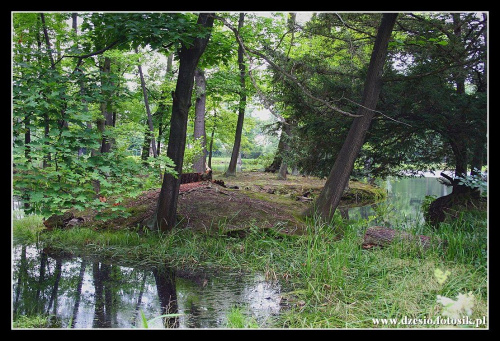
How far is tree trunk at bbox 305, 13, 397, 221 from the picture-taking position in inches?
230

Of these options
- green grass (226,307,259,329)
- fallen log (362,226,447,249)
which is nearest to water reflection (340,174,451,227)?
fallen log (362,226,447,249)

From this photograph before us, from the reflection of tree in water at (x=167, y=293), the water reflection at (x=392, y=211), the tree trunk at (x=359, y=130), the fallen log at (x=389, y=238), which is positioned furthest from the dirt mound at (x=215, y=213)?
the water reflection at (x=392, y=211)

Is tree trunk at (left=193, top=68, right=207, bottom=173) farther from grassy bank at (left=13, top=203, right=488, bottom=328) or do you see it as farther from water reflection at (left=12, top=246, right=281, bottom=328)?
water reflection at (left=12, top=246, right=281, bottom=328)

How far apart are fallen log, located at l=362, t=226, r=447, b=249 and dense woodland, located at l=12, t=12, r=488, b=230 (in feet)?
3.58

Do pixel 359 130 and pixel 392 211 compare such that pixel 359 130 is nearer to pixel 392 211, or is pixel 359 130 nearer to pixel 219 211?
pixel 219 211

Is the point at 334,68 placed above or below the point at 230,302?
above

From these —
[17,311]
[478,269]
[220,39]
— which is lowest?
[17,311]

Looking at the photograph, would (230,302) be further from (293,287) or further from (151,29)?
(151,29)

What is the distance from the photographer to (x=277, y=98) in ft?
23.0

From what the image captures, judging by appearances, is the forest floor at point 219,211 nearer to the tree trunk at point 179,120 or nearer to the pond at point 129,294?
the tree trunk at point 179,120

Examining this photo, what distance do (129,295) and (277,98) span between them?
4308 millimetres

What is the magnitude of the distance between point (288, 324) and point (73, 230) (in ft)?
14.6

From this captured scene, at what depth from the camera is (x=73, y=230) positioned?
20.9ft

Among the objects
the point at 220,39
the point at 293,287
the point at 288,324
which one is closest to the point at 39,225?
the point at 220,39
